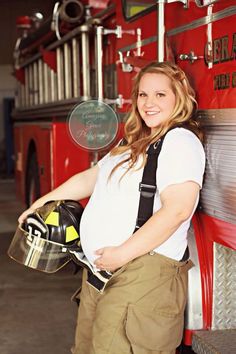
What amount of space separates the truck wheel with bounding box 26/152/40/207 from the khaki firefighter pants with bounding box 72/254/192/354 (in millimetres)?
3683

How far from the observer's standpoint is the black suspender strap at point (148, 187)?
1860 mm

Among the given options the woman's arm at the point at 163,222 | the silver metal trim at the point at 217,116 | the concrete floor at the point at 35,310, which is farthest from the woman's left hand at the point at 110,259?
the concrete floor at the point at 35,310

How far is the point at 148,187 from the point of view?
1.86 metres

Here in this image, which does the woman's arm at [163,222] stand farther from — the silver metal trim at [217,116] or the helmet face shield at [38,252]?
the helmet face shield at [38,252]

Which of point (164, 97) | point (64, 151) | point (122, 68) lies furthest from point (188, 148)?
point (64, 151)

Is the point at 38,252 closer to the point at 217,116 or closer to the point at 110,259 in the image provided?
the point at 110,259

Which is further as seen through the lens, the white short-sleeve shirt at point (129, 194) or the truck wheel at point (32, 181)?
the truck wheel at point (32, 181)

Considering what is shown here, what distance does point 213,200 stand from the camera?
2117 mm

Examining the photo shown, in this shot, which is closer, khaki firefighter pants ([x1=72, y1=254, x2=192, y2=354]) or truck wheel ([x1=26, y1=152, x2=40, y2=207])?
khaki firefighter pants ([x1=72, y1=254, x2=192, y2=354])

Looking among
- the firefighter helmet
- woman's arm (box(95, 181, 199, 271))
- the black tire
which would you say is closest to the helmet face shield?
the firefighter helmet

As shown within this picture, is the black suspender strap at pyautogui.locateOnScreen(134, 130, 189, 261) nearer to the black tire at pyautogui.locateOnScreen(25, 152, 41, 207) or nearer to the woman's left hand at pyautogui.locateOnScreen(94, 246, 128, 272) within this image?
the woman's left hand at pyautogui.locateOnScreen(94, 246, 128, 272)

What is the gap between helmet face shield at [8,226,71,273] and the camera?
2.22m

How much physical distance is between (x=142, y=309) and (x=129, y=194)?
15.1 inches

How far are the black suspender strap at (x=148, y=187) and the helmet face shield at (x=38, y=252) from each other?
47 cm
